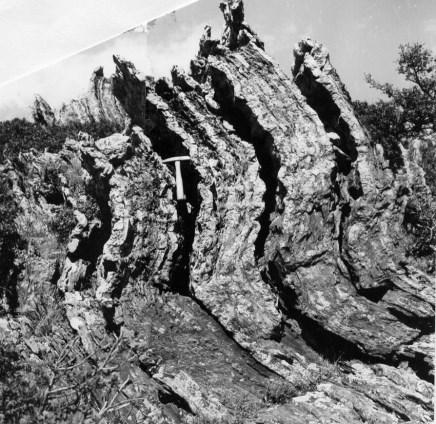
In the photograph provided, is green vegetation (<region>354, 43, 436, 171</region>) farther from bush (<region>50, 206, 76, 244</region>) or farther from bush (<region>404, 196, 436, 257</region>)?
bush (<region>50, 206, 76, 244</region>)

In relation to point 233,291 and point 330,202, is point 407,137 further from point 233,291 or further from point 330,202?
point 233,291

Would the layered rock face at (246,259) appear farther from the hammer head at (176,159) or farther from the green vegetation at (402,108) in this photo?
the green vegetation at (402,108)

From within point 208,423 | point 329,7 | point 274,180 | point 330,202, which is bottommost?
point 208,423

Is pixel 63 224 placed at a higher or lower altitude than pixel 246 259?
higher

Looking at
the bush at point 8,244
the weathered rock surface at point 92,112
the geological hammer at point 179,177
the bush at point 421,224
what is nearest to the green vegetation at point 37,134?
the weathered rock surface at point 92,112

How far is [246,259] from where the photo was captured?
8320 millimetres

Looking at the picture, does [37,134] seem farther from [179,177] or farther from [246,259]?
[246,259]

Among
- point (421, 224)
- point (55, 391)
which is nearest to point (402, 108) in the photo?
point (421, 224)

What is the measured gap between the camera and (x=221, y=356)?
7695 mm

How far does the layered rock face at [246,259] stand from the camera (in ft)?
24.0

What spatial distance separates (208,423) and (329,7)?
7.00 meters

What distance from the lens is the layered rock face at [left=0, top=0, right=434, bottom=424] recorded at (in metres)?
7.30

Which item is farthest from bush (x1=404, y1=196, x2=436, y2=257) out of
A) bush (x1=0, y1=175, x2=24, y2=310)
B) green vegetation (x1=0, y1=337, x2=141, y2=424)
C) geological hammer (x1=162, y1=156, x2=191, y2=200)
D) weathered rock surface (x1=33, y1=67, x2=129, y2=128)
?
weathered rock surface (x1=33, y1=67, x2=129, y2=128)

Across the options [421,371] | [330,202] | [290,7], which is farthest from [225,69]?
[421,371]
